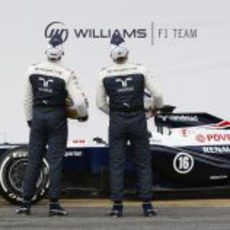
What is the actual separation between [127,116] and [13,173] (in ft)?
6.48

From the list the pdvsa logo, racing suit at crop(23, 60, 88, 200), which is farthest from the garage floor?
the pdvsa logo

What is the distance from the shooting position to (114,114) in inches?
390

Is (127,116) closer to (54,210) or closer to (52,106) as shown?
(52,106)

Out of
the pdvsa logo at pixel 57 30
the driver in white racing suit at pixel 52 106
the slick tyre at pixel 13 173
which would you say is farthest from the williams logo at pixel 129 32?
the driver in white racing suit at pixel 52 106

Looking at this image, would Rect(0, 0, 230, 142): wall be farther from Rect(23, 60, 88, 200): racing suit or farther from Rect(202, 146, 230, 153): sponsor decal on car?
Rect(23, 60, 88, 200): racing suit

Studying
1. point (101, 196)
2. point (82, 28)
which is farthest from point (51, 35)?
point (101, 196)

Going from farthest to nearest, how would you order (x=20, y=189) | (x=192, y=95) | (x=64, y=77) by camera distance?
(x=192, y=95) < (x=20, y=189) < (x=64, y=77)

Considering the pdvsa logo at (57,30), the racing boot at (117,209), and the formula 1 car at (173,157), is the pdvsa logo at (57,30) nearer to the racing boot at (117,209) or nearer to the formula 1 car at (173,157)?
the formula 1 car at (173,157)

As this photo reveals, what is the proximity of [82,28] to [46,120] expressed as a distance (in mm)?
2071

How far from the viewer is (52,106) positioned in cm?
990

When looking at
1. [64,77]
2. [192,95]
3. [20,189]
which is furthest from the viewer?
[192,95]

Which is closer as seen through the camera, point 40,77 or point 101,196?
point 40,77

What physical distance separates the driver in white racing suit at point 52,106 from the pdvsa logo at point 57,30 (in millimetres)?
1560

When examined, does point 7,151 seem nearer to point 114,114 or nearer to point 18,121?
point 18,121
